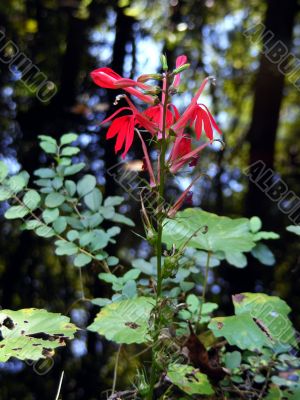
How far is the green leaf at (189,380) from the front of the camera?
1.00 meters

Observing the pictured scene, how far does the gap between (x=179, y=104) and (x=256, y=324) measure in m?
1.82

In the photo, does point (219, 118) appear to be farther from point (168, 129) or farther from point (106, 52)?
point (168, 129)

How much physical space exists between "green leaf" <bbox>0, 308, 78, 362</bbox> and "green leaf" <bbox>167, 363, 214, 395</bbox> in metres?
0.25

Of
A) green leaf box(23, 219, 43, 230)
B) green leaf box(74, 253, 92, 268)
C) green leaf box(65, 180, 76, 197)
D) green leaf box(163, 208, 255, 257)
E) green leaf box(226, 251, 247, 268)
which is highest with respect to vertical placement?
green leaf box(65, 180, 76, 197)

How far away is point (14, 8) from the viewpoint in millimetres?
2861

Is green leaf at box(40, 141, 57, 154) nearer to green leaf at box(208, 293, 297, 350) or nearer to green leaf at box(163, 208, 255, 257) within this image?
green leaf at box(163, 208, 255, 257)

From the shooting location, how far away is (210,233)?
4.12 ft

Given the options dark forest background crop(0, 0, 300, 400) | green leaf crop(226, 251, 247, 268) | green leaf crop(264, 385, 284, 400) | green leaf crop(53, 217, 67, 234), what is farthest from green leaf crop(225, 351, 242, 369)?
dark forest background crop(0, 0, 300, 400)

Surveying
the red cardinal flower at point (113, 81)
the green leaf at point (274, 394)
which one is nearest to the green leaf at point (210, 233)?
the green leaf at point (274, 394)

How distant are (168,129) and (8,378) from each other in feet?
3.95

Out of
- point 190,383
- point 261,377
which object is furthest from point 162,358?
point 261,377

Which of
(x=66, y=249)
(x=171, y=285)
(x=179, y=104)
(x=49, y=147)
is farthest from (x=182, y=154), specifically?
(x=179, y=104)

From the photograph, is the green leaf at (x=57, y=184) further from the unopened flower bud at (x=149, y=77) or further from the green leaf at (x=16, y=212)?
the unopened flower bud at (x=149, y=77)

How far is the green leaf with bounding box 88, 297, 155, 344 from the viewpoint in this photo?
0.92 metres
